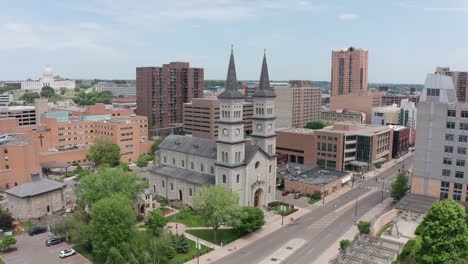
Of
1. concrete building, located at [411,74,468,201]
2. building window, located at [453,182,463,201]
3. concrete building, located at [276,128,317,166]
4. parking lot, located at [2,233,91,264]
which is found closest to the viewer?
parking lot, located at [2,233,91,264]

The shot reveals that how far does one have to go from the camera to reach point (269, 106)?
77875 millimetres

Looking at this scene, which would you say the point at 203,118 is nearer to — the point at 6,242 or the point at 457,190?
the point at 457,190

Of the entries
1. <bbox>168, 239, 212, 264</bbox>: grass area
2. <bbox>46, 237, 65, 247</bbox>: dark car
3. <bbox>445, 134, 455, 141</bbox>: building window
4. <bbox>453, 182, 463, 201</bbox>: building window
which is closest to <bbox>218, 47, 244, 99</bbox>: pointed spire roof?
<bbox>168, 239, 212, 264</bbox>: grass area

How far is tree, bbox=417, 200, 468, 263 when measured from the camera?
148ft

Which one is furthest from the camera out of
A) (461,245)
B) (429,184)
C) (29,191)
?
(429,184)

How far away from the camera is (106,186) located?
209 ft

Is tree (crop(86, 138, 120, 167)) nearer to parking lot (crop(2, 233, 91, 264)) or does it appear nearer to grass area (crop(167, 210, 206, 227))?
grass area (crop(167, 210, 206, 227))

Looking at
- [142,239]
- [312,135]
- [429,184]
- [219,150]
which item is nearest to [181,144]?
[219,150]

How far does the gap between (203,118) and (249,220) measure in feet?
317

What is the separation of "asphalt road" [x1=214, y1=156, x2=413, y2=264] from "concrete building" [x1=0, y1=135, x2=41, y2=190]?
59.7 m

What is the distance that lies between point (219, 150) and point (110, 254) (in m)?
29.1

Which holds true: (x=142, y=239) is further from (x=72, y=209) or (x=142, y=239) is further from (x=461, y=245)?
(x=461, y=245)

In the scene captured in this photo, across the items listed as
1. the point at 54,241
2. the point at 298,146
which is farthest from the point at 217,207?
the point at 298,146

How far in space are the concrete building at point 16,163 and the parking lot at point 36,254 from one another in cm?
3235
